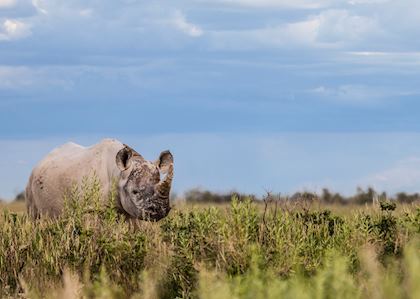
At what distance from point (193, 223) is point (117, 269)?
4.06ft

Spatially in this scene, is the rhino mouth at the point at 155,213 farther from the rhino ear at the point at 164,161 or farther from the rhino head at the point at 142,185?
the rhino ear at the point at 164,161

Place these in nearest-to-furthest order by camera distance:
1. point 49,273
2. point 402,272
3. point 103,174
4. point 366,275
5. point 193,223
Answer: point 366,275 → point 402,272 → point 49,273 → point 193,223 → point 103,174

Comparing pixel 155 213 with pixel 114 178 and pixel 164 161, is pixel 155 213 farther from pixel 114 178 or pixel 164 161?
pixel 164 161

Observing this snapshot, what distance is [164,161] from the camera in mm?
14359

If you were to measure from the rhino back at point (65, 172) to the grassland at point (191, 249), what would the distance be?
315 cm

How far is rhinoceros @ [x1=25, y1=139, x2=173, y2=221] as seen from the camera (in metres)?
13.6

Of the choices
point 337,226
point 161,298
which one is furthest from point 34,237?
point 337,226

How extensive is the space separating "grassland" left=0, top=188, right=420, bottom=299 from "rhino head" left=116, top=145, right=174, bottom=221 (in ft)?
7.21

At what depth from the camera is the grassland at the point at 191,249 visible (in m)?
8.72

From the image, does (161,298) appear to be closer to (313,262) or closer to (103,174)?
(313,262)

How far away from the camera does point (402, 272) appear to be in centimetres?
901

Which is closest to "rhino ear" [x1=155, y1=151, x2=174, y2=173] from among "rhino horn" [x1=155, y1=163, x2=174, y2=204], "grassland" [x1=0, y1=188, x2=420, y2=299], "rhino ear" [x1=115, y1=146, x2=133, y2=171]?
"rhino ear" [x1=115, y1=146, x2=133, y2=171]

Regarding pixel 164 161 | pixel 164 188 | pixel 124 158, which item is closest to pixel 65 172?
pixel 124 158

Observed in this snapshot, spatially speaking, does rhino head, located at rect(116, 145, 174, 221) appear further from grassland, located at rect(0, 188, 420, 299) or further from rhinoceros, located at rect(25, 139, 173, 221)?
grassland, located at rect(0, 188, 420, 299)
